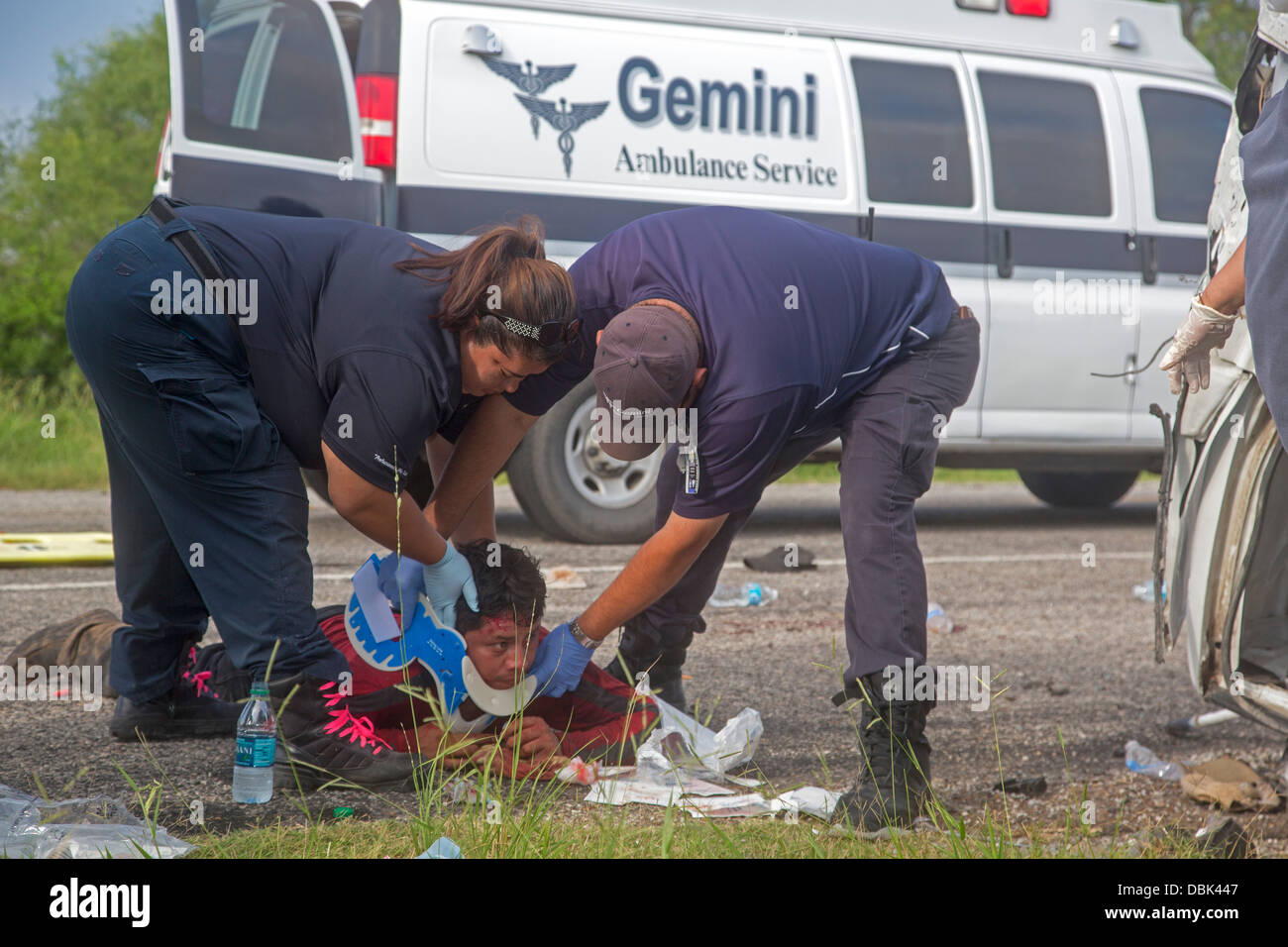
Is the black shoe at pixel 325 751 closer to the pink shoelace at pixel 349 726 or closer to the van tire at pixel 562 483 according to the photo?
the pink shoelace at pixel 349 726

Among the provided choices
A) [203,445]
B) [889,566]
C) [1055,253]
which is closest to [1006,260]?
[1055,253]

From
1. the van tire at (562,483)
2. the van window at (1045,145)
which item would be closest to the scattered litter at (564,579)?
the van tire at (562,483)

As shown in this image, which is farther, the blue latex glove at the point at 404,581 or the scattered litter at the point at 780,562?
the scattered litter at the point at 780,562

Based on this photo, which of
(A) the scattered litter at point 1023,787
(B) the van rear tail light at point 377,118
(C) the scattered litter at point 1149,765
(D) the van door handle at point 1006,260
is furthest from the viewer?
(D) the van door handle at point 1006,260

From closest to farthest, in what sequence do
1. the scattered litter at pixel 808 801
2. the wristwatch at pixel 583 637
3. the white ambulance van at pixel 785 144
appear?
the scattered litter at pixel 808 801, the wristwatch at pixel 583 637, the white ambulance van at pixel 785 144

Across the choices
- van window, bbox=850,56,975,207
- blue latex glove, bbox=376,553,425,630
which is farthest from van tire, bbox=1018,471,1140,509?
blue latex glove, bbox=376,553,425,630

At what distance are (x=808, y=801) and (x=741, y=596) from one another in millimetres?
2594

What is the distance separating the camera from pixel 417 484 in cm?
382

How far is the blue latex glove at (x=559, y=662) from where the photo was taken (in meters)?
3.12

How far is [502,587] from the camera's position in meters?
3.12

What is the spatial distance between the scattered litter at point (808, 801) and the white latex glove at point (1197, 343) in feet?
4.12

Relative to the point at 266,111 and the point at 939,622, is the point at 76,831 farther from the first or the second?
the point at 266,111

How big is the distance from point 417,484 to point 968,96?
14.6 feet
